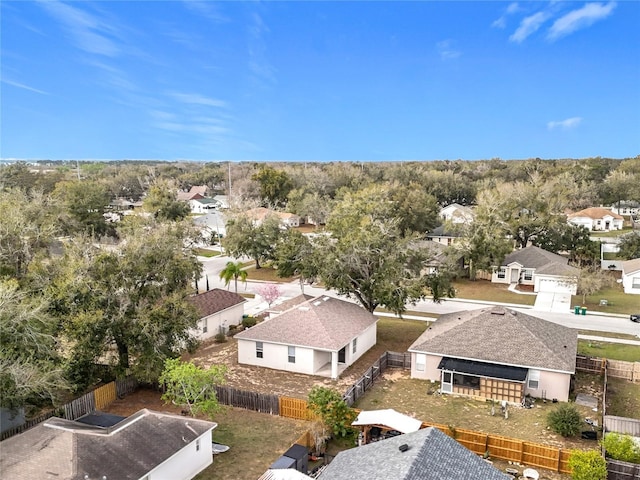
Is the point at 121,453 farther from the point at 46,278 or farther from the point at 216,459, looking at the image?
the point at 46,278

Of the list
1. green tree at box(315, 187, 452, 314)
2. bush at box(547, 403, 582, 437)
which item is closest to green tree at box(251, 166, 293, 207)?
green tree at box(315, 187, 452, 314)

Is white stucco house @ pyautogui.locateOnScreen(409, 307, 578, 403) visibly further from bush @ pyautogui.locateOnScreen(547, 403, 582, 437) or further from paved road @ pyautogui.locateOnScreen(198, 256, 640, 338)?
paved road @ pyautogui.locateOnScreen(198, 256, 640, 338)

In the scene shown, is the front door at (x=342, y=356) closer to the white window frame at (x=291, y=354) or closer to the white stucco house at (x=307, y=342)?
the white stucco house at (x=307, y=342)

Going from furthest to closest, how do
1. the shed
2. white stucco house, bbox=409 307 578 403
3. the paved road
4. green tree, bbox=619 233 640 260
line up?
1. green tree, bbox=619 233 640 260
2. the paved road
3. white stucco house, bbox=409 307 578 403
4. the shed

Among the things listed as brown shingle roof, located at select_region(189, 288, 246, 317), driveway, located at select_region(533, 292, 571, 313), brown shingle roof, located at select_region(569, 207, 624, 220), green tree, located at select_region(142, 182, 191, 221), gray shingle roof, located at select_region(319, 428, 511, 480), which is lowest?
driveway, located at select_region(533, 292, 571, 313)

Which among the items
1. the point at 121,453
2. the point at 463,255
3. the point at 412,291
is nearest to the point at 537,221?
the point at 463,255

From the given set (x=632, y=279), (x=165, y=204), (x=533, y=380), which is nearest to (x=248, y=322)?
(x=533, y=380)

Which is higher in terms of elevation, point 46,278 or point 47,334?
point 46,278
